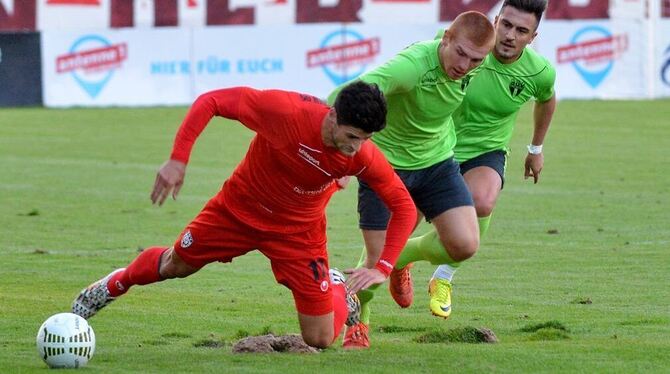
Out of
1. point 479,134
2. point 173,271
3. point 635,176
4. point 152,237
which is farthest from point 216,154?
point 173,271

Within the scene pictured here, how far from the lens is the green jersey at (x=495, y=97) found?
35.9ft

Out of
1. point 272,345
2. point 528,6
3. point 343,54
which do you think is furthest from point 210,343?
point 343,54

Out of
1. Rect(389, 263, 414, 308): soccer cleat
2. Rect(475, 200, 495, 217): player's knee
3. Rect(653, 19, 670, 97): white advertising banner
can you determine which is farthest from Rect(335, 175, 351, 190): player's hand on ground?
Rect(653, 19, 670, 97): white advertising banner

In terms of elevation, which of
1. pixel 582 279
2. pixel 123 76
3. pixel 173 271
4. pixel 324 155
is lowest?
pixel 123 76

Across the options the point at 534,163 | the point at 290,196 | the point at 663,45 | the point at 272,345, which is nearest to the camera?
the point at 290,196

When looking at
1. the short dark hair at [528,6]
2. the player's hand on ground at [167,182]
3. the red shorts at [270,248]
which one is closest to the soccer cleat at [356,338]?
the red shorts at [270,248]

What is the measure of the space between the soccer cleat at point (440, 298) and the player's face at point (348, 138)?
261 cm

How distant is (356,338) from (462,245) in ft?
3.38

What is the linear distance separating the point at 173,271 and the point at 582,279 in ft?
14.8

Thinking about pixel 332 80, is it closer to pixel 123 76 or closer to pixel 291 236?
pixel 123 76

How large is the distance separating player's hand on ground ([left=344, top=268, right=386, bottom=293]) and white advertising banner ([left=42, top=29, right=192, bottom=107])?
2647 centimetres

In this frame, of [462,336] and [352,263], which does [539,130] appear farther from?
[352,263]

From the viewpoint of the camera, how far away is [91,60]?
34250mm

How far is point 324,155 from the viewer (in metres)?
8.38
